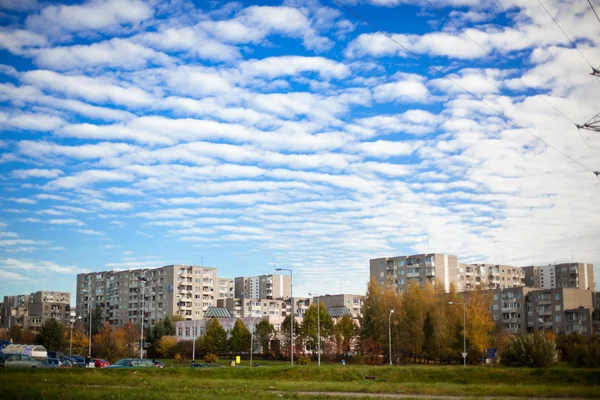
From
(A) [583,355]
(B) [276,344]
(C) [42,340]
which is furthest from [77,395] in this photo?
(C) [42,340]

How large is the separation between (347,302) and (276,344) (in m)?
74.0

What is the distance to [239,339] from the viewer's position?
129 meters

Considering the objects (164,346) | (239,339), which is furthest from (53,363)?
(164,346)

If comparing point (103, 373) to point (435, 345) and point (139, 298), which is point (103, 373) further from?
point (139, 298)

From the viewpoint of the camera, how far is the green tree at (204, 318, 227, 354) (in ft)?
422

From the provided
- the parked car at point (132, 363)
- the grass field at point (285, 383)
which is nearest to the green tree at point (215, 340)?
the parked car at point (132, 363)

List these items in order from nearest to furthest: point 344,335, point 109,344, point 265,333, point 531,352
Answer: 1. point 531,352
2. point 344,335
3. point 265,333
4. point 109,344

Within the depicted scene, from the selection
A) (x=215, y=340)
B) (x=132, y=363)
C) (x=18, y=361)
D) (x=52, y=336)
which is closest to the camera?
(x=18, y=361)

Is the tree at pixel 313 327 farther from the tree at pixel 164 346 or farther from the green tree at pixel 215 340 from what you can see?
the tree at pixel 164 346

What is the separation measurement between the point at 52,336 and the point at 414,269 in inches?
3549

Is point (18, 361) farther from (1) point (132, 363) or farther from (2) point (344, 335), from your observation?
(2) point (344, 335)

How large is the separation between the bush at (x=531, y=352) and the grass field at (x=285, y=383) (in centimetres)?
2393

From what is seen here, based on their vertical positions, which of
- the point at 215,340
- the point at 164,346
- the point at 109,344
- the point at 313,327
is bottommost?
Result: the point at 164,346

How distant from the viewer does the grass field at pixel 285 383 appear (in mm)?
34219
